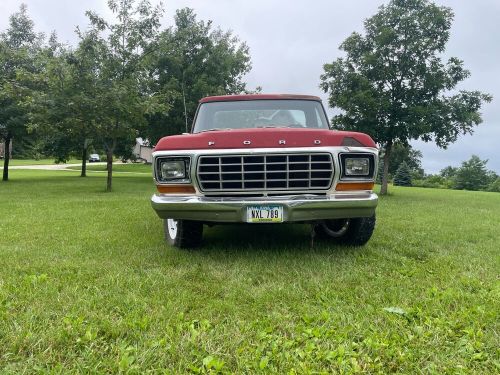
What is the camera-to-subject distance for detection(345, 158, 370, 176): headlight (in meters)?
3.77

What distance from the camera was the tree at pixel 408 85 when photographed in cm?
1461

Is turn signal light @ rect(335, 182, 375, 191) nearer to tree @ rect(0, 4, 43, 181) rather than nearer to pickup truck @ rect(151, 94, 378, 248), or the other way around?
pickup truck @ rect(151, 94, 378, 248)

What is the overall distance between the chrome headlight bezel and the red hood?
125 millimetres

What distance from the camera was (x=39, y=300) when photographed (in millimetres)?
2828

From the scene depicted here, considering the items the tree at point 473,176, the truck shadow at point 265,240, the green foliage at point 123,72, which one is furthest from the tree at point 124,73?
the tree at point 473,176

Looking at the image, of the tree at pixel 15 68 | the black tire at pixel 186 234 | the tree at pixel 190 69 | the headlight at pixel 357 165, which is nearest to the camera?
the headlight at pixel 357 165

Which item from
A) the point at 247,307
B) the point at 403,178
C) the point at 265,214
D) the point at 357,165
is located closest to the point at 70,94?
the point at 265,214

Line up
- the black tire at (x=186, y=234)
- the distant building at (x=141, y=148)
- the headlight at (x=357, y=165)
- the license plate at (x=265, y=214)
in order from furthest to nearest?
the distant building at (x=141, y=148), the black tire at (x=186, y=234), the headlight at (x=357, y=165), the license plate at (x=265, y=214)

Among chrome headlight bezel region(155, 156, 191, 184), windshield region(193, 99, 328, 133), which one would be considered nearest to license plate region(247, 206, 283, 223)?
chrome headlight bezel region(155, 156, 191, 184)

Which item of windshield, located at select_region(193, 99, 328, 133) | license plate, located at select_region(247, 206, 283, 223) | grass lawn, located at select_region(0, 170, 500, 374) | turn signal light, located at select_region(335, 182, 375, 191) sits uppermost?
windshield, located at select_region(193, 99, 328, 133)

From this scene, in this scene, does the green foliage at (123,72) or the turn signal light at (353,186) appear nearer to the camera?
the turn signal light at (353,186)

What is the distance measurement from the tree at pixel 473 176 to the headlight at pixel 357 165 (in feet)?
171

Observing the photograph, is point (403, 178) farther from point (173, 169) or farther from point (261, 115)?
point (173, 169)

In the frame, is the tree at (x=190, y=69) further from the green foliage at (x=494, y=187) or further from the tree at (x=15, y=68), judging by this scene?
the green foliage at (x=494, y=187)
